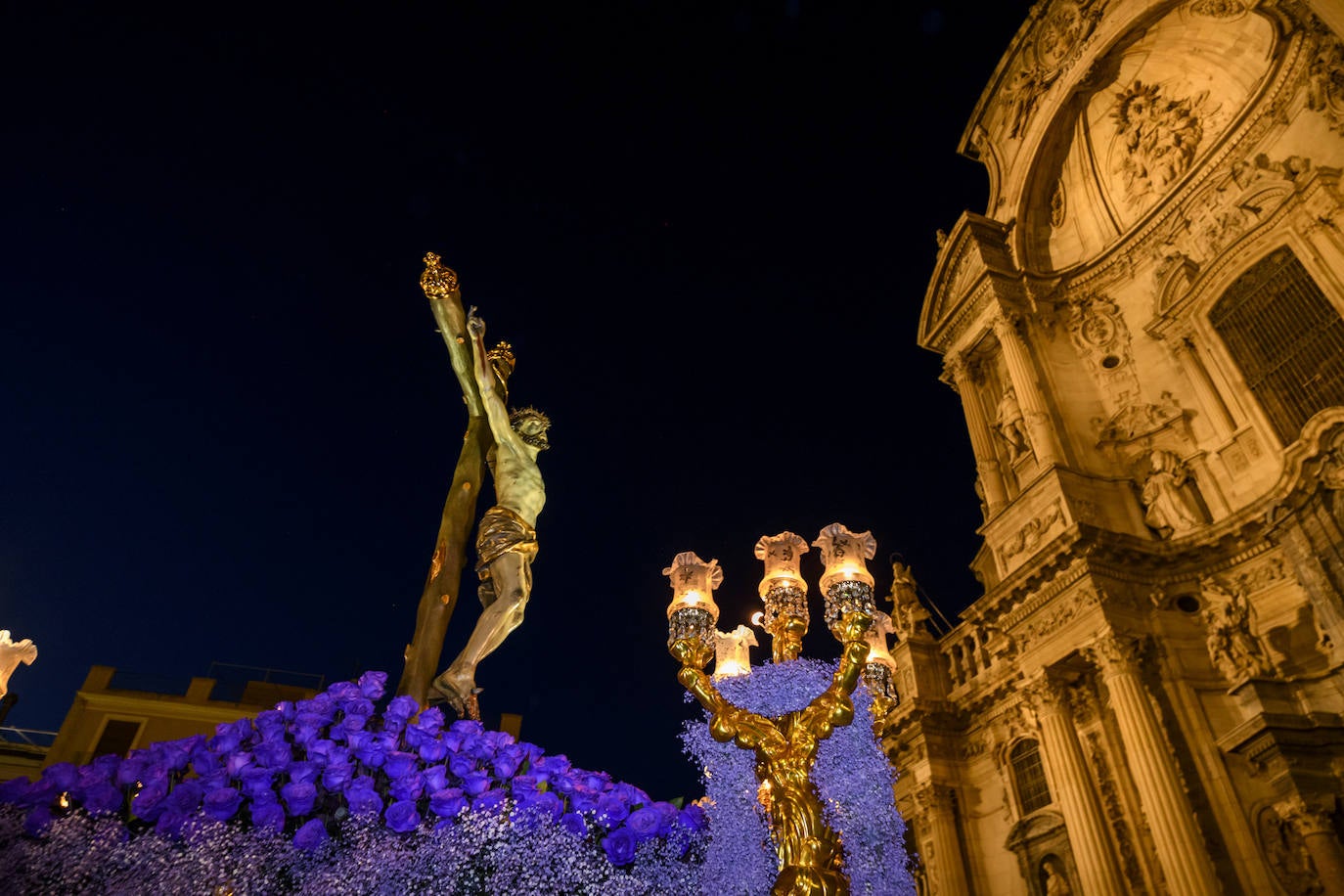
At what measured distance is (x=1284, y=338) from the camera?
1466 cm

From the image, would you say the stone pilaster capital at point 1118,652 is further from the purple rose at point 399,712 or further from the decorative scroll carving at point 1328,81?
the purple rose at point 399,712

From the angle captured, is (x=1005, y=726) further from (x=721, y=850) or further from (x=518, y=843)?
(x=518, y=843)

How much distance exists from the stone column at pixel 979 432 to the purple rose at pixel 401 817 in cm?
1458

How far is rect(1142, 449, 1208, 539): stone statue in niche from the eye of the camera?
14.3 m

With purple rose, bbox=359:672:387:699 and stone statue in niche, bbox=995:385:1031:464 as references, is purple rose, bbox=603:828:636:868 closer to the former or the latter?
purple rose, bbox=359:672:387:699

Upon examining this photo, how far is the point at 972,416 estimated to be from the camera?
1944 cm

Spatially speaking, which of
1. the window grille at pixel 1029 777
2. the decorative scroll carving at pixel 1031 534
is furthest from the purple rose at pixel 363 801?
the decorative scroll carving at pixel 1031 534

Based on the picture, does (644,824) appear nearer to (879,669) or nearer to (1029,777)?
(879,669)

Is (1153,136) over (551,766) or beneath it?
over

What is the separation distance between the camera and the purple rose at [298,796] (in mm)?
5555

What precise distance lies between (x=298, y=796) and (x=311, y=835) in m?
0.27

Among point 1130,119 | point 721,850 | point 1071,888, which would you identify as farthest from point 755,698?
point 1130,119

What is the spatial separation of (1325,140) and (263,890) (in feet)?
59.2

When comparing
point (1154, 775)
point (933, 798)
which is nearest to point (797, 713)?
point (1154, 775)
